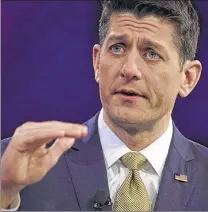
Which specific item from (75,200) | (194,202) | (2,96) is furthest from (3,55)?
(194,202)

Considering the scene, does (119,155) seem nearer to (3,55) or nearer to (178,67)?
(178,67)

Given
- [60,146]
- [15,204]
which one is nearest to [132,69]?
[60,146]

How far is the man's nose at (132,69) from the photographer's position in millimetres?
1923

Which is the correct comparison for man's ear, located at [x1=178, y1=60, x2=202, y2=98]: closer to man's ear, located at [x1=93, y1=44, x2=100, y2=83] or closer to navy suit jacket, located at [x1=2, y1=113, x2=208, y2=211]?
navy suit jacket, located at [x1=2, y1=113, x2=208, y2=211]

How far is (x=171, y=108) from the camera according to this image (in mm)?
2102

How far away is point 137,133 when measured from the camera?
6.83 feet

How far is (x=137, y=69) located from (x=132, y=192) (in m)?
0.53

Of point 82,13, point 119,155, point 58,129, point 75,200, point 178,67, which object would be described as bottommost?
point 75,200

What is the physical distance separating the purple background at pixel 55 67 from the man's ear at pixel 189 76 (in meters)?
0.03

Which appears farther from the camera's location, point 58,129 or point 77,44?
point 77,44

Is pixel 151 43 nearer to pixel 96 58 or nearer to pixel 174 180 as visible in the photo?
pixel 96 58

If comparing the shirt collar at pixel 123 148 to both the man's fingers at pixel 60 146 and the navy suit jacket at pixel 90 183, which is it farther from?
the man's fingers at pixel 60 146

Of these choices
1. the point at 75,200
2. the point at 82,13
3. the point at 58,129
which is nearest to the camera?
the point at 58,129

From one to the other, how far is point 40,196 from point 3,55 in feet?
2.22
